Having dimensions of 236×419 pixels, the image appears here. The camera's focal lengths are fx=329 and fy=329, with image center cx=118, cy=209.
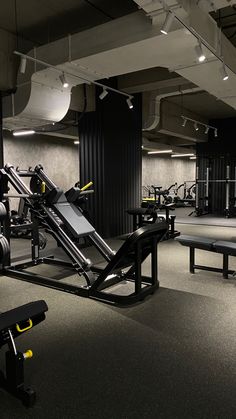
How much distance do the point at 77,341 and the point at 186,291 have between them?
172cm

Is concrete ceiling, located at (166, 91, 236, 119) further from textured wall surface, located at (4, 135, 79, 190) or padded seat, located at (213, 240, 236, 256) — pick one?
padded seat, located at (213, 240, 236, 256)

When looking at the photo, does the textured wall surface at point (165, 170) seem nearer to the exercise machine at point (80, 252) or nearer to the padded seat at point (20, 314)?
the exercise machine at point (80, 252)

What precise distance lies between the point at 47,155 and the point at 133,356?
893cm

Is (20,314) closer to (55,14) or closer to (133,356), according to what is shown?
(133,356)

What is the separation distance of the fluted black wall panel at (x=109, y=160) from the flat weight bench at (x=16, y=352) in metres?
5.03

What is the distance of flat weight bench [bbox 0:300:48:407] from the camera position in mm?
1971

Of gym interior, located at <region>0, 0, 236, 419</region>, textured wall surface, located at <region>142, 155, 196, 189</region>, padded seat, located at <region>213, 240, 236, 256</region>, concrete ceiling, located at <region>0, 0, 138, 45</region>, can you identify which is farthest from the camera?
textured wall surface, located at <region>142, 155, 196, 189</region>

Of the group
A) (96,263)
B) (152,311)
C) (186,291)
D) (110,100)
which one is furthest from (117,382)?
(110,100)

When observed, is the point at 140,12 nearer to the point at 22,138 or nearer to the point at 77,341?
the point at 77,341

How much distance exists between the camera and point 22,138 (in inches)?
389

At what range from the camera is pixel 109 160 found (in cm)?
705

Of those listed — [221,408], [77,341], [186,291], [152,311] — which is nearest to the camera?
[221,408]

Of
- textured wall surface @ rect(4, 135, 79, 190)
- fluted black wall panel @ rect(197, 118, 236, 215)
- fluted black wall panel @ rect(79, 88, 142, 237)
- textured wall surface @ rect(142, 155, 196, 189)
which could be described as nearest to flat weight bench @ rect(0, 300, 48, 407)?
fluted black wall panel @ rect(79, 88, 142, 237)

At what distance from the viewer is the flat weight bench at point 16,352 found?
6.47 ft
